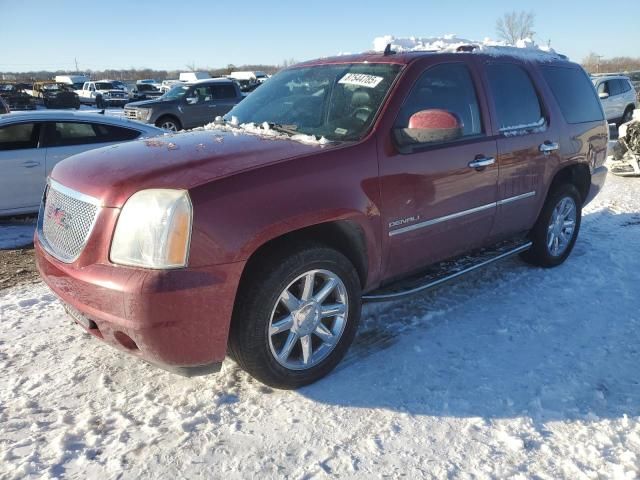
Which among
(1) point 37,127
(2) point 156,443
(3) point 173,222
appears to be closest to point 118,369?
(2) point 156,443

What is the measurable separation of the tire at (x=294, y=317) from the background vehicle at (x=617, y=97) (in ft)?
55.6

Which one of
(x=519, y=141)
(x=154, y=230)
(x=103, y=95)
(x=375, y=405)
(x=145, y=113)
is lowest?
(x=375, y=405)

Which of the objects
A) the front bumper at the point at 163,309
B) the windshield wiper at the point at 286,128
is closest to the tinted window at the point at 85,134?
the windshield wiper at the point at 286,128

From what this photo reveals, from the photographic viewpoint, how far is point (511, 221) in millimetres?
4465

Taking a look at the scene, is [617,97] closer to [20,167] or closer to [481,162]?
[481,162]

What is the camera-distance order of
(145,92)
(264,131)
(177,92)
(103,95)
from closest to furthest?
(264,131) < (177,92) < (103,95) < (145,92)

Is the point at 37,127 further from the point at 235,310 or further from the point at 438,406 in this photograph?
the point at 438,406

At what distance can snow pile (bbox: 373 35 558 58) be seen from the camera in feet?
13.6

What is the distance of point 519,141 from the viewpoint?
430 cm

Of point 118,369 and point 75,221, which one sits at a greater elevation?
point 75,221

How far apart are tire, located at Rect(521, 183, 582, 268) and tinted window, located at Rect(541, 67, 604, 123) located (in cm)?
68

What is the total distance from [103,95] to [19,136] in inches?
1314

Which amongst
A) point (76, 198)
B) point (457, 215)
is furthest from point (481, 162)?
point (76, 198)

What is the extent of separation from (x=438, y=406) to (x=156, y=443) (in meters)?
1.50
